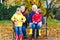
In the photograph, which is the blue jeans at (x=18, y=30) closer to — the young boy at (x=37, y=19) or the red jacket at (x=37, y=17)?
the young boy at (x=37, y=19)

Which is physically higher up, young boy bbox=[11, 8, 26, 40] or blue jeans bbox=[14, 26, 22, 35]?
young boy bbox=[11, 8, 26, 40]

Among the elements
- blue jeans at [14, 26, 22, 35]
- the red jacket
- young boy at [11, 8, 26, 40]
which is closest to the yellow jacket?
young boy at [11, 8, 26, 40]

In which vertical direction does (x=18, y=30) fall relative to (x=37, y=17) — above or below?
below

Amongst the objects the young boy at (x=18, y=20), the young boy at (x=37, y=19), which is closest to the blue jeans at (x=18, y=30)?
the young boy at (x=18, y=20)

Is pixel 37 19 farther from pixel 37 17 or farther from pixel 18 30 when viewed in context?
pixel 18 30

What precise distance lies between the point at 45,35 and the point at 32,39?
164 centimetres

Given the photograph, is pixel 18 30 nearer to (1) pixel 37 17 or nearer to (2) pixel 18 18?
(2) pixel 18 18

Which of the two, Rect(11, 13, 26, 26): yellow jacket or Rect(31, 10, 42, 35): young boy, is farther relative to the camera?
Rect(31, 10, 42, 35): young boy

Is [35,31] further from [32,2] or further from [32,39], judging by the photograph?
[32,2]

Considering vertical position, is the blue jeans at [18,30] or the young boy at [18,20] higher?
the young boy at [18,20]

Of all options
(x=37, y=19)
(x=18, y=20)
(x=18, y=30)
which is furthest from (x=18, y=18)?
(x=37, y=19)

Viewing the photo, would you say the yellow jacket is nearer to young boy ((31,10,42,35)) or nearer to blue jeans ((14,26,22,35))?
blue jeans ((14,26,22,35))

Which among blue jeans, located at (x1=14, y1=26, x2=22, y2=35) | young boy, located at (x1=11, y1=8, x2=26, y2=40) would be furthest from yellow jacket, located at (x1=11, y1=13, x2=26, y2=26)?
blue jeans, located at (x1=14, y1=26, x2=22, y2=35)

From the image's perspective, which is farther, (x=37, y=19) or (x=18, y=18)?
(x=37, y=19)
